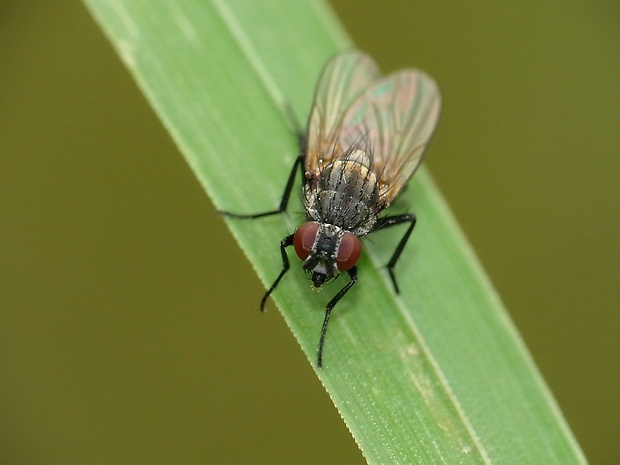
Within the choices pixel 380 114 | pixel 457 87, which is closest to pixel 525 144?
pixel 457 87

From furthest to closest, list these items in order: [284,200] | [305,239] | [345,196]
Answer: [284,200]
[345,196]
[305,239]

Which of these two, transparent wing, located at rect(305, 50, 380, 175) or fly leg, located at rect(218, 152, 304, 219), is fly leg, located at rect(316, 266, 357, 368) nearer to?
fly leg, located at rect(218, 152, 304, 219)

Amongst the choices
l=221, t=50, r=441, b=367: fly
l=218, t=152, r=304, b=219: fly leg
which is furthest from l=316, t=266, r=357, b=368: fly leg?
l=218, t=152, r=304, b=219: fly leg

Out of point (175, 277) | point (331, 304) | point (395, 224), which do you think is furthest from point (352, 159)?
point (175, 277)

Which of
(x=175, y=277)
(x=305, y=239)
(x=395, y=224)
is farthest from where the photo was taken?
(x=175, y=277)

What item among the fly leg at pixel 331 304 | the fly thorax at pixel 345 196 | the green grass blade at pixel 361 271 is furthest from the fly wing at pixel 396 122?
the fly leg at pixel 331 304

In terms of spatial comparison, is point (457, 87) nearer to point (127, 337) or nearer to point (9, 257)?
point (127, 337)

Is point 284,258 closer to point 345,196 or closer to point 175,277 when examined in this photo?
point 345,196
